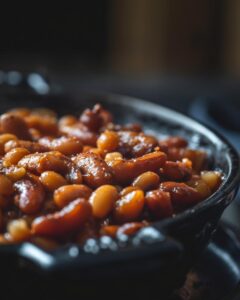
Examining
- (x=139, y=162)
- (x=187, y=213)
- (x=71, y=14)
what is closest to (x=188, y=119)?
(x=139, y=162)

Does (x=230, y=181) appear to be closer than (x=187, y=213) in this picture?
No

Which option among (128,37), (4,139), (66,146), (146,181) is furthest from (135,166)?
(128,37)

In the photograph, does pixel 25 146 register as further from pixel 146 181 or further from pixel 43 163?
pixel 146 181

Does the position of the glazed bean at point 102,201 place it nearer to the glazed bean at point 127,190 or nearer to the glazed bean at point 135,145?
the glazed bean at point 127,190

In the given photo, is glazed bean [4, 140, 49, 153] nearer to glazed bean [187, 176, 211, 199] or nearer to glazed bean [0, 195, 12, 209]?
glazed bean [0, 195, 12, 209]

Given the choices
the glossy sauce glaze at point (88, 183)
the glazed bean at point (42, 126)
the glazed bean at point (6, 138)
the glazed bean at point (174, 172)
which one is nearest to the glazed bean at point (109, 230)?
the glossy sauce glaze at point (88, 183)

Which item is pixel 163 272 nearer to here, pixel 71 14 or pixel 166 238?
pixel 166 238
